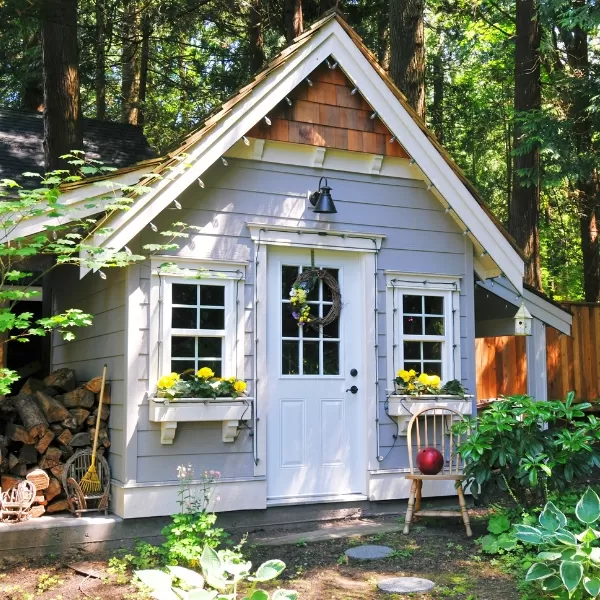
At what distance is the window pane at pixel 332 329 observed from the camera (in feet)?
22.7

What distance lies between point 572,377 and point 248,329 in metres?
7.67

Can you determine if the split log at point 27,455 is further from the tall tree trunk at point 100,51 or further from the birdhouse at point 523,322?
the tall tree trunk at point 100,51

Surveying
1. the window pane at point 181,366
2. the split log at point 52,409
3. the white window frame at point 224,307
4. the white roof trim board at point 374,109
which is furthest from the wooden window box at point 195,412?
the white roof trim board at point 374,109

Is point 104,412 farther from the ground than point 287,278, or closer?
closer

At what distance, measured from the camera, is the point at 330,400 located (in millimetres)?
6840

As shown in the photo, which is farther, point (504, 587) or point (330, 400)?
point (330, 400)

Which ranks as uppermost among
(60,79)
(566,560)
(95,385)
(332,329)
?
(60,79)

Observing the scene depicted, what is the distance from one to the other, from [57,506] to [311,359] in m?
2.46

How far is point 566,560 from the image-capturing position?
3883 mm

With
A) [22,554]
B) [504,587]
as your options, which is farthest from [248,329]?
[504,587]

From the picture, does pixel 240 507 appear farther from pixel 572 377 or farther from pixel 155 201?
pixel 572 377

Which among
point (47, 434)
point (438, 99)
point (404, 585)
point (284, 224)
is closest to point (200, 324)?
point (284, 224)

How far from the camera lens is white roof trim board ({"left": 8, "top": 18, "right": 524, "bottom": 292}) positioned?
19.1ft

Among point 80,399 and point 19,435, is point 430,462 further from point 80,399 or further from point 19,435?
point 19,435
